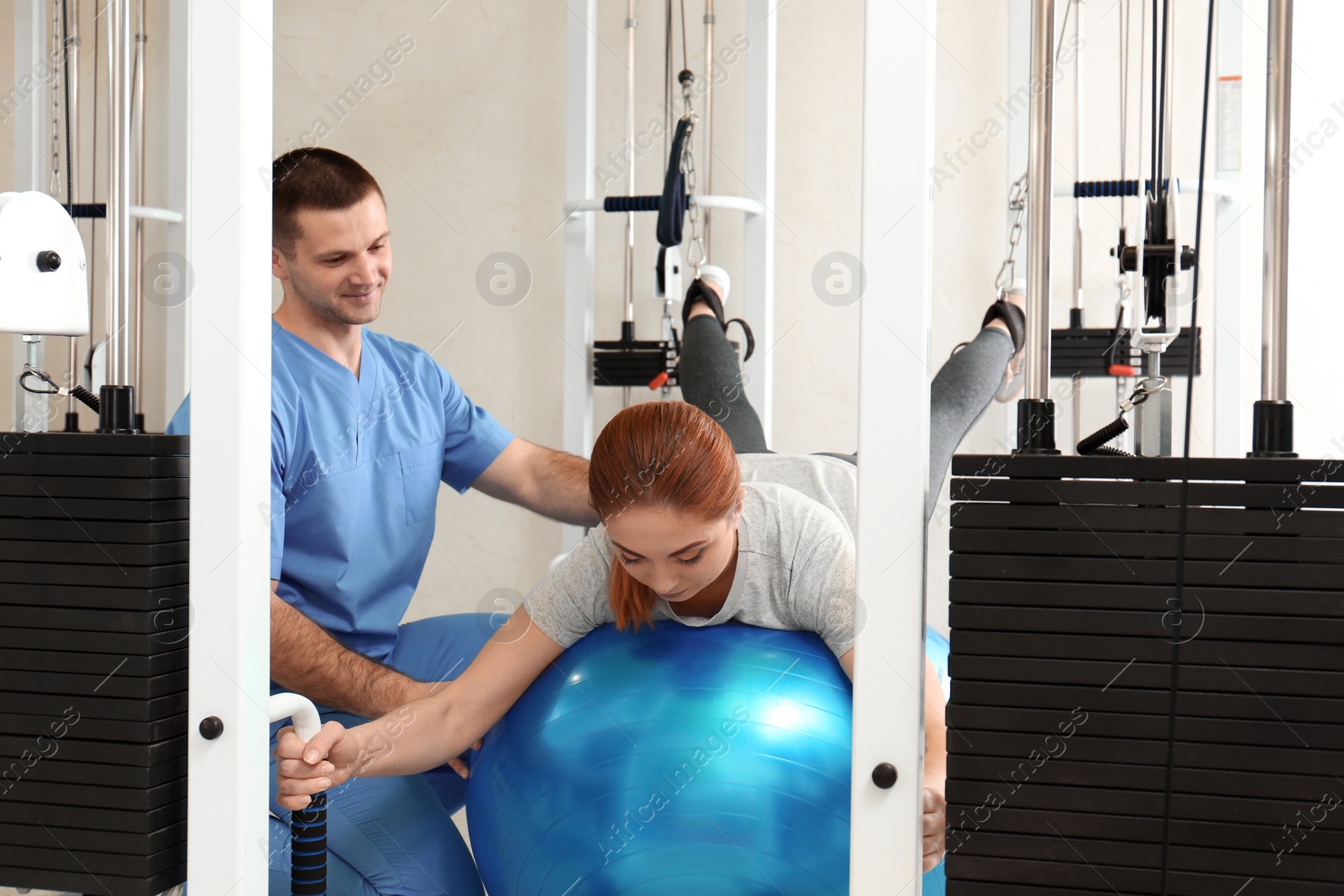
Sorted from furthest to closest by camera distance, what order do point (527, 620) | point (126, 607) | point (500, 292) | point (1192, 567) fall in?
point (500, 292), point (527, 620), point (126, 607), point (1192, 567)

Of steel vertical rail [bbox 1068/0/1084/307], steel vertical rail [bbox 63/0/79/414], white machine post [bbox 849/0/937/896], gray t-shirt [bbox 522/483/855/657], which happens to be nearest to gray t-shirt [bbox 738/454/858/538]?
gray t-shirt [bbox 522/483/855/657]

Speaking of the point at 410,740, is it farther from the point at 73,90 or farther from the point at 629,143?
the point at 73,90

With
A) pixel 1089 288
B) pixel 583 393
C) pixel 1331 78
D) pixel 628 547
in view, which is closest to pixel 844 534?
pixel 628 547

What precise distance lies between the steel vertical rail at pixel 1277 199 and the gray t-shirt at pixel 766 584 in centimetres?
60

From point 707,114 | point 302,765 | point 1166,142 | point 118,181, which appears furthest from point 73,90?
point 1166,142

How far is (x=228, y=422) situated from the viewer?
0.95 metres

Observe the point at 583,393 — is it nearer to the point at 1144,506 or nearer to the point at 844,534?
the point at 844,534

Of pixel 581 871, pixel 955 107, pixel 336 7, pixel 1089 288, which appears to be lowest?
pixel 581 871

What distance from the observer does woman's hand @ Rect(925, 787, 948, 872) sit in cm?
109

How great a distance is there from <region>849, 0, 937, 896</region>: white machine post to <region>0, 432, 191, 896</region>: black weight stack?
2.02 feet

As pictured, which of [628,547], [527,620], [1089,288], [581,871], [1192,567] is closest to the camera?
[1192,567]

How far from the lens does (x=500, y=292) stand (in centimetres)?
330

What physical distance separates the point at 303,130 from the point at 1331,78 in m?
2.95

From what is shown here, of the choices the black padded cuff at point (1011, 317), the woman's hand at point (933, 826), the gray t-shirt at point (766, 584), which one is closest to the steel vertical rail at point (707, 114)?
the black padded cuff at point (1011, 317)
